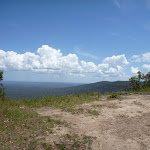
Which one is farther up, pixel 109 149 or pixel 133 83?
pixel 133 83

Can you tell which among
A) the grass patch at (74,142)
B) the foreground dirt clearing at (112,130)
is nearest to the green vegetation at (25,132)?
the grass patch at (74,142)

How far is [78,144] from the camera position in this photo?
5352 mm

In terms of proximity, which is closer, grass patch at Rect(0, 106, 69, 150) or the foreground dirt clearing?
grass patch at Rect(0, 106, 69, 150)

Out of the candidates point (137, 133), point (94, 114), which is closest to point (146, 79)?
point (94, 114)

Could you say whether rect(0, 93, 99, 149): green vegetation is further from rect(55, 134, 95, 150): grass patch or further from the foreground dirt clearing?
the foreground dirt clearing

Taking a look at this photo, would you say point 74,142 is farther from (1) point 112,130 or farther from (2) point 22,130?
(2) point 22,130

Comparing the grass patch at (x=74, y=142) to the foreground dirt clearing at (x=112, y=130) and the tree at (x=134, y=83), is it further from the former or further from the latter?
the tree at (x=134, y=83)

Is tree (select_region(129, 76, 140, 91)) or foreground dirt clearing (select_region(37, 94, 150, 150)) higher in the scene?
tree (select_region(129, 76, 140, 91))

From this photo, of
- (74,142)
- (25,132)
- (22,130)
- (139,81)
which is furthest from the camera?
(139,81)

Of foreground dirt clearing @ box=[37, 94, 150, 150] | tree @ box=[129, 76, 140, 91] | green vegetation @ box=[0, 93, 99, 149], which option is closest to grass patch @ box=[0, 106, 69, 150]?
green vegetation @ box=[0, 93, 99, 149]

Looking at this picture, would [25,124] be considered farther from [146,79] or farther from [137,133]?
[146,79]

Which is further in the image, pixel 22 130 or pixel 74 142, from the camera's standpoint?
pixel 22 130

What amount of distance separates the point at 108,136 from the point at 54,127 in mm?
2950

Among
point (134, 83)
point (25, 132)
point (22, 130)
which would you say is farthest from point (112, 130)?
point (134, 83)
